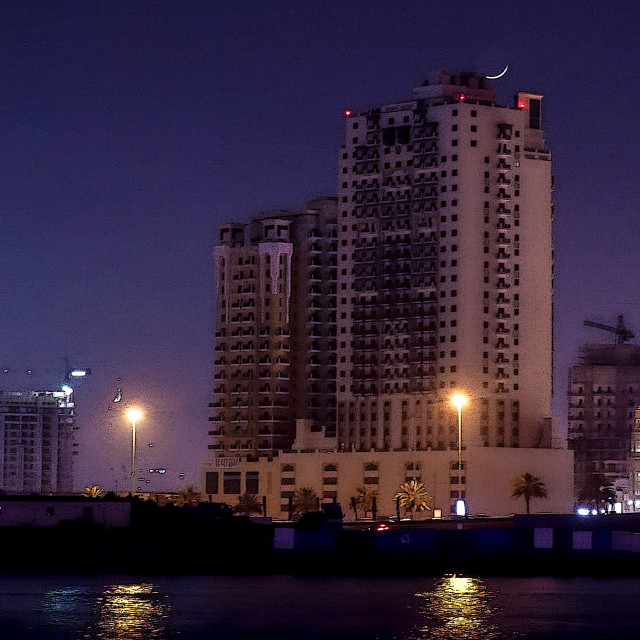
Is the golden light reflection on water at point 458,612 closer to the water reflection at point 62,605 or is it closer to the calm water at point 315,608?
the calm water at point 315,608

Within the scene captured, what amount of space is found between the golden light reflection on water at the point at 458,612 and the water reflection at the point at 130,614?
16295mm

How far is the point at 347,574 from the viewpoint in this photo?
522ft

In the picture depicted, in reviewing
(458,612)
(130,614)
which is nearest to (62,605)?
(130,614)

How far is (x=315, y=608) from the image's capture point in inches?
5069

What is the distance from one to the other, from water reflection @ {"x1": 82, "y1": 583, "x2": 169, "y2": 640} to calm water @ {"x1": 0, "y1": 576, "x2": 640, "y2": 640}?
0.06 meters

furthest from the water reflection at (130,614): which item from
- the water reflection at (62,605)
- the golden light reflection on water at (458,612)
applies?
the golden light reflection on water at (458,612)

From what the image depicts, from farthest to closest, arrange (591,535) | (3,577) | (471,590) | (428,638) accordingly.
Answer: (591,535) → (3,577) → (471,590) → (428,638)

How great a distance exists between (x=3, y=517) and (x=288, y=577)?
92.0 feet

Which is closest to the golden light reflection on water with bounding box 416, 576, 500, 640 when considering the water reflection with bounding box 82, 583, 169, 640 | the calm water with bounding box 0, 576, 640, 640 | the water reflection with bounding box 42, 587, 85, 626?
the calm water with bounding box 0, 576, 640, 640

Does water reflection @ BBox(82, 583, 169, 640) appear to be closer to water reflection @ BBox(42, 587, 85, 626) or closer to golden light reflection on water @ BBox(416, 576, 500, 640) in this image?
water reflection @ BBox(42, 587, 85, 626)

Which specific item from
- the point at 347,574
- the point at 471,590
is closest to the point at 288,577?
the point at 347,574

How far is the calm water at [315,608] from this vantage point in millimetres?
116562

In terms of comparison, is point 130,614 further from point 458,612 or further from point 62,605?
point 458,612

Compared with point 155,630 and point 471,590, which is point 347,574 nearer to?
point 471,590
